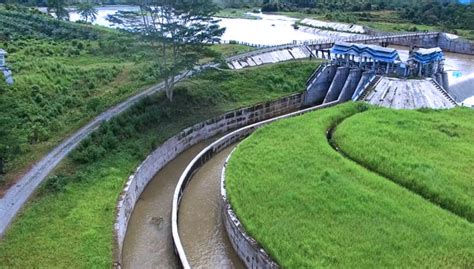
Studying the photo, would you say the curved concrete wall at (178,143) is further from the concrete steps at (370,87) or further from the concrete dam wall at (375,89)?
the concrete steps at (370,87)

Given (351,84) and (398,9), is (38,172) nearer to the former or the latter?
(351,84)

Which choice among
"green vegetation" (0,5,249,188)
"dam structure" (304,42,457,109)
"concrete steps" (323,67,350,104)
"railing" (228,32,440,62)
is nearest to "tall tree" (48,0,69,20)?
"green vegetation" (0,5,249,188)

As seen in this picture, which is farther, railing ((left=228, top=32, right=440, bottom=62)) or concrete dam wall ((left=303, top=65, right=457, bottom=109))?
railing ((left=228, top=32, right=440, bottom=62))

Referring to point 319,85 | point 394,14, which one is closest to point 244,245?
point 319,85

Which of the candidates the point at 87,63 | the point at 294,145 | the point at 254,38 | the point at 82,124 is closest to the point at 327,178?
the point at 294,145

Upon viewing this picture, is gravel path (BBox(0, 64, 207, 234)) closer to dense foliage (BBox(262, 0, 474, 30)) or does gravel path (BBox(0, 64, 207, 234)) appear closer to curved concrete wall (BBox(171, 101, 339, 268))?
curved concrete wall (BBox(171, 101, 339, 268))

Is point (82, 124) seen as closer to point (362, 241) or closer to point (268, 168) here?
point (268, 168)
